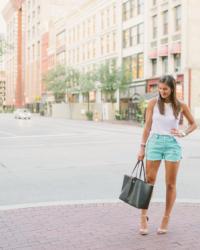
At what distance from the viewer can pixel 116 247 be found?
4727mm

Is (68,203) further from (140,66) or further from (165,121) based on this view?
(140,66)

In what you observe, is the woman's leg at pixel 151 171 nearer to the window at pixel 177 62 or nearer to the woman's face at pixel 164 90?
the woman's face at pixel 164 90

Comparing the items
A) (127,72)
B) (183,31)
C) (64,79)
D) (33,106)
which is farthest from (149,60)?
(33,106)

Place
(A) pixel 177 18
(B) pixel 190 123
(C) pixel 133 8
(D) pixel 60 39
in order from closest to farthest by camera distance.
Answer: (B) pixel 190 123 < (A) pixel 177 18 < (C) pixel 133 8 < (D) pixel 60 39

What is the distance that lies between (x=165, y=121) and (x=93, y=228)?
1.44 metres

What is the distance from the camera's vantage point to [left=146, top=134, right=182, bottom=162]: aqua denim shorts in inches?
202

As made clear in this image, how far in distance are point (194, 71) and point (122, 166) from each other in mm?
33010

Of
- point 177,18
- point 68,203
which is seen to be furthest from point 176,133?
point 177,18

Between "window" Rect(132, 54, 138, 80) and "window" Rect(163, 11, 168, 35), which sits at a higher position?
"window" Rect(163, 11, 168, 35)

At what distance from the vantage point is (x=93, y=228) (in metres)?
5.51

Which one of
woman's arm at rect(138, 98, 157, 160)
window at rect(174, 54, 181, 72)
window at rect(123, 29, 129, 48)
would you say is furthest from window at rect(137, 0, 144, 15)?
woman's arm at rect(138, 98, 157, 160)

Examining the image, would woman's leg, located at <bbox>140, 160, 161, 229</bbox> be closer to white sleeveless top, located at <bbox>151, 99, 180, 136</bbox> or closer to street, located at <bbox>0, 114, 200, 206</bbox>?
white sleeveless top, located at <bbox>151, 99, 180, 136</bbox>

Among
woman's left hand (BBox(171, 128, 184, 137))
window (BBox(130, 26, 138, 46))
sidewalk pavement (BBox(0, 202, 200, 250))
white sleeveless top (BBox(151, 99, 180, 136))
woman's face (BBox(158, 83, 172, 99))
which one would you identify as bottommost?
sidewalk pavement (BBox(0, 202, 200, 250))

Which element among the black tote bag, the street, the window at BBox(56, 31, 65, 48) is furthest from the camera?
the window at BBox(56, 31, 65, 48)
